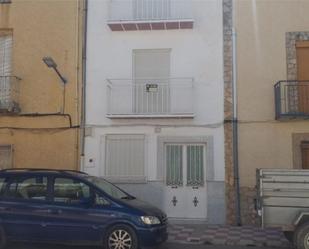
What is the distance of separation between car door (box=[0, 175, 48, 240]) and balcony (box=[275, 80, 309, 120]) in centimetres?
677

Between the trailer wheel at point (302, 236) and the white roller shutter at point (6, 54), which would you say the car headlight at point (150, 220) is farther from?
the white roller shutter at point (6, 54)

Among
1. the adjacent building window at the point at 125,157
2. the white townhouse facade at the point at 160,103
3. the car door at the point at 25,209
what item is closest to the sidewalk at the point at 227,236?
the white townhouse facade at the point at 160,103

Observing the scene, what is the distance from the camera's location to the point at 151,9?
44.7 feet

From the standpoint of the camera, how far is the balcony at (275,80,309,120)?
40.9ft

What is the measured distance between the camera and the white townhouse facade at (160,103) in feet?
42.3

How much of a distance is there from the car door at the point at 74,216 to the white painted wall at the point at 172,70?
4.33 meters

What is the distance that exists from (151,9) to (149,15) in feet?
0.64

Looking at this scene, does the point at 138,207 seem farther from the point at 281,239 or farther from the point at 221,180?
the point at 221,180

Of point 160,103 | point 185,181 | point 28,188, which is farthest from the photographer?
point 160,103

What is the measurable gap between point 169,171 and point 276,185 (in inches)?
188

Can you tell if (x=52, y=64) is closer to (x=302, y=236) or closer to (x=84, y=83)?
(x=84, y=83)

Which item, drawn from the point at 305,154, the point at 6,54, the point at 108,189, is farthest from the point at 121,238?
the point at 6,54

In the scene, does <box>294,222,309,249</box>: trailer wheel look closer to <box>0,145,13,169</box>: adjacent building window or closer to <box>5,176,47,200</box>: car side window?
<box>5,176,47,200</box>: car side window

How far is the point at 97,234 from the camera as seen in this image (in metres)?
8.48
